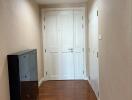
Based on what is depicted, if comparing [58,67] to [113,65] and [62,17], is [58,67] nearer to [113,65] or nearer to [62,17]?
[62,17]

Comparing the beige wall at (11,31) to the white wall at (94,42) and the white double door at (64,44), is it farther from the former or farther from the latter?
the white double door at (64,44)

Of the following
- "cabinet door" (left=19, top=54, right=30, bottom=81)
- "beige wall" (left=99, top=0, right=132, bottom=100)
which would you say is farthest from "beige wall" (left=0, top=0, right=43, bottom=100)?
"beige wall" (left=99, top=0, right=132, bottom=100)

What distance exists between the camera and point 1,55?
2.51 meters

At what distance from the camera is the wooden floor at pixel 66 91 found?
4.25m

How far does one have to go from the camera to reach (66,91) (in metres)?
4.70

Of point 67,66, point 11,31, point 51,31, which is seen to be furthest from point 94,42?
point 11,31

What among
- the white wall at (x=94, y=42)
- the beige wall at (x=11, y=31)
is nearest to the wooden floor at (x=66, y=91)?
the white wall at (x=94, y=42)

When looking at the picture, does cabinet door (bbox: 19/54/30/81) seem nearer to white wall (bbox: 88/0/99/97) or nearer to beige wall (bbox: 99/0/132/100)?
beige wall (bbox: 99/0/132/100)

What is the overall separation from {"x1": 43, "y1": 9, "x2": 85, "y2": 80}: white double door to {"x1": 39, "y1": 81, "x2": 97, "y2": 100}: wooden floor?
437mm

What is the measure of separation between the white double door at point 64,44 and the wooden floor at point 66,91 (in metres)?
0.44

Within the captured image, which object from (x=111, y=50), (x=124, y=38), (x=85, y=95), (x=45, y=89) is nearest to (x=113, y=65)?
(x=111, y=50)

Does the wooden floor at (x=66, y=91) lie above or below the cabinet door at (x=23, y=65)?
below

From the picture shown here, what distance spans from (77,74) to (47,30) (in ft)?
5.81

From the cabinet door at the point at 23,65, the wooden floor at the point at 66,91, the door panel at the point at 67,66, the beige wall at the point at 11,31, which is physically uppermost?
the beige wall at the point at 11,31
